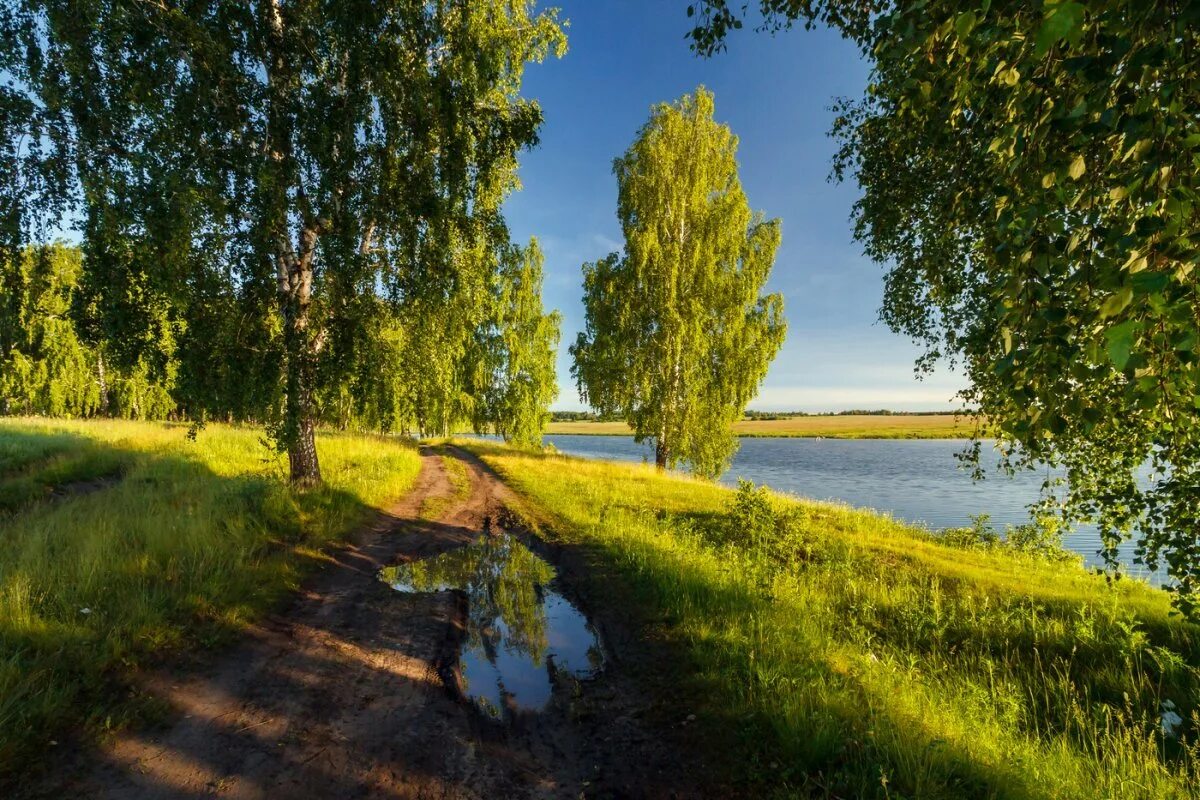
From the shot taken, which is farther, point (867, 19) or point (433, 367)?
point (433, 367)

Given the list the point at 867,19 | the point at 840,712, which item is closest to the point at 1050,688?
the point at 840,712

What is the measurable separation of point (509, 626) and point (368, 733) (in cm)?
241

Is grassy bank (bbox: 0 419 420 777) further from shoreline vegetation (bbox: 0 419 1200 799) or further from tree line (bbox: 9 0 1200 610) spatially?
tree line (bbox: 9 0 1200 610)

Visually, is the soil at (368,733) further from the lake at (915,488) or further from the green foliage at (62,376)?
the green foliage at (62,376)

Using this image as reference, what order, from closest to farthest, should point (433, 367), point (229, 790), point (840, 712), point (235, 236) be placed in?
point (229, 790)
point (840, 712)
point (235, 236)
point (433, 367)

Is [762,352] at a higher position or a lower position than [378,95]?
lower

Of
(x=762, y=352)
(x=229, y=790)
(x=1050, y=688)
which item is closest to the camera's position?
(x=229, y=790)

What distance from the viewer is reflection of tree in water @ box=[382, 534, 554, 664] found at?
5844 mm

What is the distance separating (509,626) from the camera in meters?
6.21

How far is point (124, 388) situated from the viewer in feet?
120

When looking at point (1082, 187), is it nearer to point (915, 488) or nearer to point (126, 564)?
point (126, 564)

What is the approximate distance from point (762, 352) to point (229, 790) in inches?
811

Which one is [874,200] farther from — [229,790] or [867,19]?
[229,790]

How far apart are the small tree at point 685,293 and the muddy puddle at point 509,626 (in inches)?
494
